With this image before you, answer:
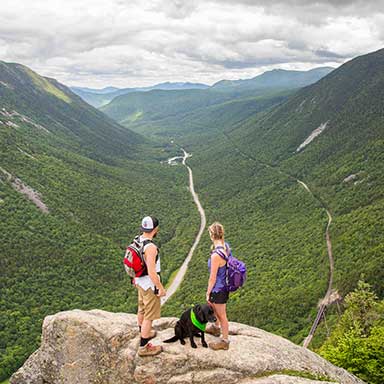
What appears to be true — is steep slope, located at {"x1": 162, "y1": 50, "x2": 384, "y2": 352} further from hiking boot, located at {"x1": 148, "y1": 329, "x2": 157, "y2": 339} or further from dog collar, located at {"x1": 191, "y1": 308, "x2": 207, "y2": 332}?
dog collar, located at {"x1": 191, "y1": 308, "x2": 207, "y2": 332}

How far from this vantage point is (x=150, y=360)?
1539cm

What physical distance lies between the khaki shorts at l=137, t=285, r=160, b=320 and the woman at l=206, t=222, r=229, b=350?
2.26 m

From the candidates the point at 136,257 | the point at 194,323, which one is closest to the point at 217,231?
the point at 136,257

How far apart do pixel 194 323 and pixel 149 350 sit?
2.22m

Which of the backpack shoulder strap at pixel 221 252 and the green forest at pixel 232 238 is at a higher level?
the backpack shoulder strap at pixel 221 252

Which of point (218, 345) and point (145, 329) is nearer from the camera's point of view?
point (145, 329)

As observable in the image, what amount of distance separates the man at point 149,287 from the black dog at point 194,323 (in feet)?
3.32

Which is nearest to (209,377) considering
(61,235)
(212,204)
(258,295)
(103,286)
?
(258,295)

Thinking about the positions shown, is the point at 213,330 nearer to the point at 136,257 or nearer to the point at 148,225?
the point at 136,257

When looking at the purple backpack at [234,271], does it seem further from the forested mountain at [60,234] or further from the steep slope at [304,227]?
the forested mountain at [60,234]

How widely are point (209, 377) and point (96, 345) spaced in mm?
5512

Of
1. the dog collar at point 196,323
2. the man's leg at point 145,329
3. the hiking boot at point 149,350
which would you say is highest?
the dog collar at point 196,323

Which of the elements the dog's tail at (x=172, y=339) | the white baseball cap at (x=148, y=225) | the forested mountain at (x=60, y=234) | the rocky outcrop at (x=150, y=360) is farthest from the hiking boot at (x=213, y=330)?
the forested mountain at (x=60, y=234)

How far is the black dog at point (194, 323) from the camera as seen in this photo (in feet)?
49.5
